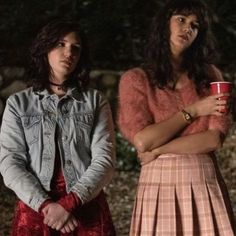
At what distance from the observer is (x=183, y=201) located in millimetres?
2533

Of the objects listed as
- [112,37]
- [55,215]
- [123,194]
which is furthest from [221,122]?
[112,37]

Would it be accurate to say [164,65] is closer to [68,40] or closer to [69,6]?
[68,40]

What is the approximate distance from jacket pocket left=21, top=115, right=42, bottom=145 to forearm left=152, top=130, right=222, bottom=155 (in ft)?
1.76

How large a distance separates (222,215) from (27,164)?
0.90m

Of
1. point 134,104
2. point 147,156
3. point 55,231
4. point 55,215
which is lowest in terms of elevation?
point 55,231

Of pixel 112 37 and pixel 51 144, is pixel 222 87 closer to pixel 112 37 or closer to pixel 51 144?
pixel 51 144

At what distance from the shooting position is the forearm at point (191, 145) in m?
2.54

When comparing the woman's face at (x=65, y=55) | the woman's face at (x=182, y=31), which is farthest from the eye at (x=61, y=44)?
the woman's face at (x=182, y=31)

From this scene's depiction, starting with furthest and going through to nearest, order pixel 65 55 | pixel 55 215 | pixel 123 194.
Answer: pixel 123 194 → pixel 65 55 → pixel 55 215

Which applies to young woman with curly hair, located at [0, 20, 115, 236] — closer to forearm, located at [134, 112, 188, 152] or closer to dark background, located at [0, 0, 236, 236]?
forearm, located at [134, 112, 188, 152]

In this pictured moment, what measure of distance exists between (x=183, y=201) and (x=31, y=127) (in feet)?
2.50

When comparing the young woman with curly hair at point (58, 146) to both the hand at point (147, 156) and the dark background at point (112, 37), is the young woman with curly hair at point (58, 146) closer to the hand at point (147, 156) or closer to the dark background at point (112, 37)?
the hand at point (147, 156)

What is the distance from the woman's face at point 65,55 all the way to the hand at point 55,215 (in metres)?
0.64

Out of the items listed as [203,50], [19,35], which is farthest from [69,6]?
[203,50]
